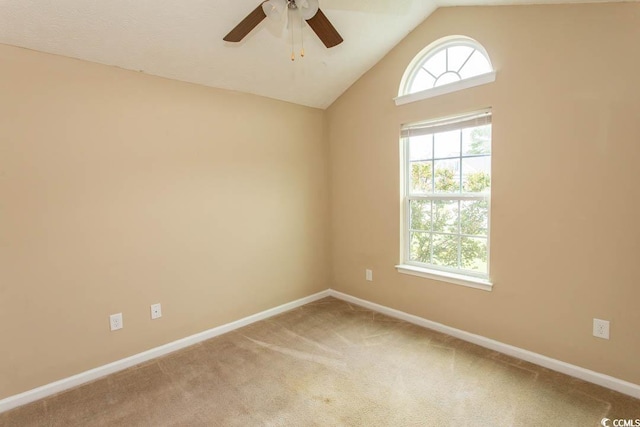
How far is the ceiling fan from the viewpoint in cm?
161

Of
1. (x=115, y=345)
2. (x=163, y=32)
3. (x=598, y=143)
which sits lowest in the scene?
(x=115, y=345)

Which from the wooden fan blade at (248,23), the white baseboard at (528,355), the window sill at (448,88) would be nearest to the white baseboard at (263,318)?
the white baseboard at (528,355)

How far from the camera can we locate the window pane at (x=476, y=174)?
2535mm

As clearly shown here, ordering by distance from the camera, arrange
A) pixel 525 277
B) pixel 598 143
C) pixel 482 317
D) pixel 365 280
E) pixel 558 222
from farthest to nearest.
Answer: pixel 365 280
pixel 482 317
pixel 525 277
pixel 558 222
pixel 598 143

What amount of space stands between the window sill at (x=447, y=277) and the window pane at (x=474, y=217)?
1.27 feet

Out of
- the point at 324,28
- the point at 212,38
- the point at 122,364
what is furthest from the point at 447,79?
the point at 122,364

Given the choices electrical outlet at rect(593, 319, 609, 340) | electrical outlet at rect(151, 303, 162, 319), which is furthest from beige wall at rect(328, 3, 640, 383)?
electrical outlet at rect(151, 303, 162, 319)

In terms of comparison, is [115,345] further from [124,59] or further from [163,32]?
[163,32]

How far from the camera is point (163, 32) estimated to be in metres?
2.15

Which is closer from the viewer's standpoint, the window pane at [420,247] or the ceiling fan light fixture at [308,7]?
the ceiling fan light fixture at [308,7]

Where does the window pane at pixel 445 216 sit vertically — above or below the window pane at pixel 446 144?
below

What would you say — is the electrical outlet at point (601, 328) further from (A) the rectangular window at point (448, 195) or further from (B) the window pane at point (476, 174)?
(B) the window pane at point (476, 174)

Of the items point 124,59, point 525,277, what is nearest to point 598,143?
point 525,277

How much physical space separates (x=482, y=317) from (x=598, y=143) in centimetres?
149
